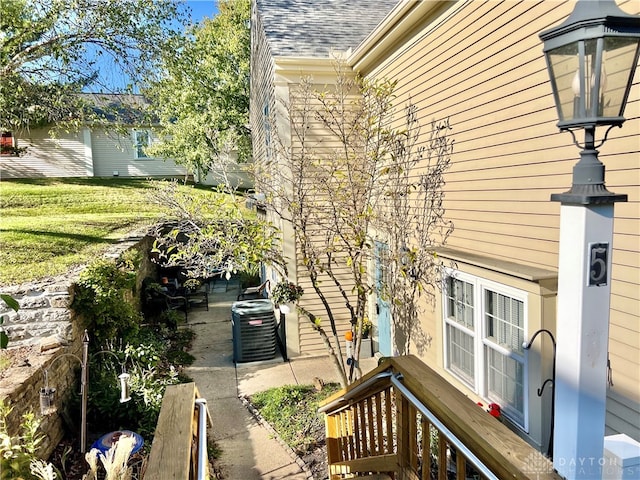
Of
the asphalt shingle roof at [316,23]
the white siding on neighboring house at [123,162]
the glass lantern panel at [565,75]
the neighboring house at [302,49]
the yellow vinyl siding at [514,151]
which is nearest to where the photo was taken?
the glass lantern panel at [565,75]

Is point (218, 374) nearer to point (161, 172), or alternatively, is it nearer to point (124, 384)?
point (124, 384)

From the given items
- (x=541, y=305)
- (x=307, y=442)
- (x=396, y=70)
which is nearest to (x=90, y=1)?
(x=396, y=70)

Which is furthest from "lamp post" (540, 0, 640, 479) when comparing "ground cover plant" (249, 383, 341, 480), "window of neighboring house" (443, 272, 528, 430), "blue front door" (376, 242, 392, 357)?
"blue front door" (376, 242, 392, 357)

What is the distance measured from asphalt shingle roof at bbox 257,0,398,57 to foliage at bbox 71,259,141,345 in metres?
4.47

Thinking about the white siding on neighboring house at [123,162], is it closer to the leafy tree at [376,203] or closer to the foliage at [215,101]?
the foliage at [215,101]

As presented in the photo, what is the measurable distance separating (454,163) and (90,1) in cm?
870

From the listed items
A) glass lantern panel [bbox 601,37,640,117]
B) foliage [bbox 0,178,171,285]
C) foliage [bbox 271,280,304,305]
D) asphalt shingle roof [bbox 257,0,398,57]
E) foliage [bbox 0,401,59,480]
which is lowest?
foliage [bbox 0,401,59,480]

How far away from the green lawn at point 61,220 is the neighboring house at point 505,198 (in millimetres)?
4413

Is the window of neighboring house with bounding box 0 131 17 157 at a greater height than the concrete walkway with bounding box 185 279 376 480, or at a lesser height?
greater

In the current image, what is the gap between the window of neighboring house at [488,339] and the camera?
12.9ft

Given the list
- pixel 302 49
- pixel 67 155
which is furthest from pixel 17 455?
pixel 67 155

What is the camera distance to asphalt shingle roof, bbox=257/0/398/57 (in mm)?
7539

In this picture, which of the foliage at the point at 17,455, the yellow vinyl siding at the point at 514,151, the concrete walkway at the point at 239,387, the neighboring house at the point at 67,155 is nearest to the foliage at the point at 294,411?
the concrete walkway at the point at 239,387

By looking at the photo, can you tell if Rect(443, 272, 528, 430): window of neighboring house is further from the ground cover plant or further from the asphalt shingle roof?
the asphalt shingle roof
